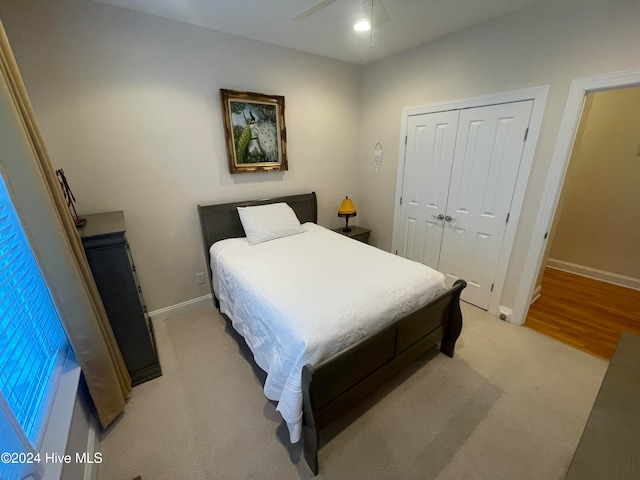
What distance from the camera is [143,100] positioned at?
218cm

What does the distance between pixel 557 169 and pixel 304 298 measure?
2237 mm

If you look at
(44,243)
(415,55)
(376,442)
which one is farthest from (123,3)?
(376,442)

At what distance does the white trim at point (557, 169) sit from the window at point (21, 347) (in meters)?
3.32

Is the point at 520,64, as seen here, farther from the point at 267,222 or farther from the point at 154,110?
the point at 154,110

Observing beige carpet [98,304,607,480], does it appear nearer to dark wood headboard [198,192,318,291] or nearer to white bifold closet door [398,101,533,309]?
white bifold closet door [398,101,533,309]

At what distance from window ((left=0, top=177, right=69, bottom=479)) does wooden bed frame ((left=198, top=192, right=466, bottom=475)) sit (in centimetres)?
104

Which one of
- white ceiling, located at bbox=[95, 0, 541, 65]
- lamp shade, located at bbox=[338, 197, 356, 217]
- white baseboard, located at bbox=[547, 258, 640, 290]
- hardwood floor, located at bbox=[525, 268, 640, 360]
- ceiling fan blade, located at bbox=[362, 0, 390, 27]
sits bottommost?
hardwood floor, located at bbox=[525, 268, 640, 360]

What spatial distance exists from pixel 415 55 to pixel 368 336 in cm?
293

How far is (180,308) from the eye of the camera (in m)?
2.75

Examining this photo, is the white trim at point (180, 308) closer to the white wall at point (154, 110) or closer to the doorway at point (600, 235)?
the white wall at point (154, 110)

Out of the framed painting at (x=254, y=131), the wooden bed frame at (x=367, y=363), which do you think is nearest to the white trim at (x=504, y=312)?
the wooden bed frame at (x=367, y=363)

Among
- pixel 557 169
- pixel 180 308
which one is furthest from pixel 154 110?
pixel 557 169

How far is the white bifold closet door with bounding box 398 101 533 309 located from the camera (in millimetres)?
2349

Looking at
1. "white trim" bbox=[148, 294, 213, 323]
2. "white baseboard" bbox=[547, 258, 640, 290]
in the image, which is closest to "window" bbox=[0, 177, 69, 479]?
"white trim" bbox=[148, 294, 213, 323]
